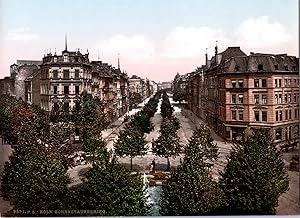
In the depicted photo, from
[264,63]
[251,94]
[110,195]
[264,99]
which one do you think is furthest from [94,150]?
[264,63]

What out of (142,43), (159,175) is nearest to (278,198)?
(159,175)

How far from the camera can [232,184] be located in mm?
3992

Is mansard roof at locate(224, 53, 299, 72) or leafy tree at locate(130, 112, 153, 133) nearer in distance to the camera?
mansard roof at locate(224, 53, 299, 72)

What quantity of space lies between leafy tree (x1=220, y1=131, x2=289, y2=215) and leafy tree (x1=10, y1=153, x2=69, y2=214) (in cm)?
155

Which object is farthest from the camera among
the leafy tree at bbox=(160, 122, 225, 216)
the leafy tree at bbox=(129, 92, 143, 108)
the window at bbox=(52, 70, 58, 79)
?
the leafy tree at bbox=(129, 92, 143, 108)

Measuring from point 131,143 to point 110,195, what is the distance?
84 cm

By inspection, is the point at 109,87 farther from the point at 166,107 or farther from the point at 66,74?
the point at 166,107

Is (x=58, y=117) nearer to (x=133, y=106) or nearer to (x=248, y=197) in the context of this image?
(x=133, y=106)

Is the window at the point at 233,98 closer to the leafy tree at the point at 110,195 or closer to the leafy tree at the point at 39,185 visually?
the leafy tree at the point at 110,195

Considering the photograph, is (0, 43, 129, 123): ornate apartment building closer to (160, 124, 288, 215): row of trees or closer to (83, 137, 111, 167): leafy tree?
(83, 137, 111, 167): leafy tree

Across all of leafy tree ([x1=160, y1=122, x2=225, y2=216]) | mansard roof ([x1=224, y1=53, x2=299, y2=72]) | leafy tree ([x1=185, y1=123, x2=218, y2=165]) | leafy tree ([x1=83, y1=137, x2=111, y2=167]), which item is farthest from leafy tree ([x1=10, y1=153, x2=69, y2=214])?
mansard roof ([x1=224, y1=53, x2=299, y2=72])

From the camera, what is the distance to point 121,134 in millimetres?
4504

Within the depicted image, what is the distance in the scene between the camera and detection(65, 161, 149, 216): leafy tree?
3.81 meters

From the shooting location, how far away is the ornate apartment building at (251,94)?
4105 millimetres
